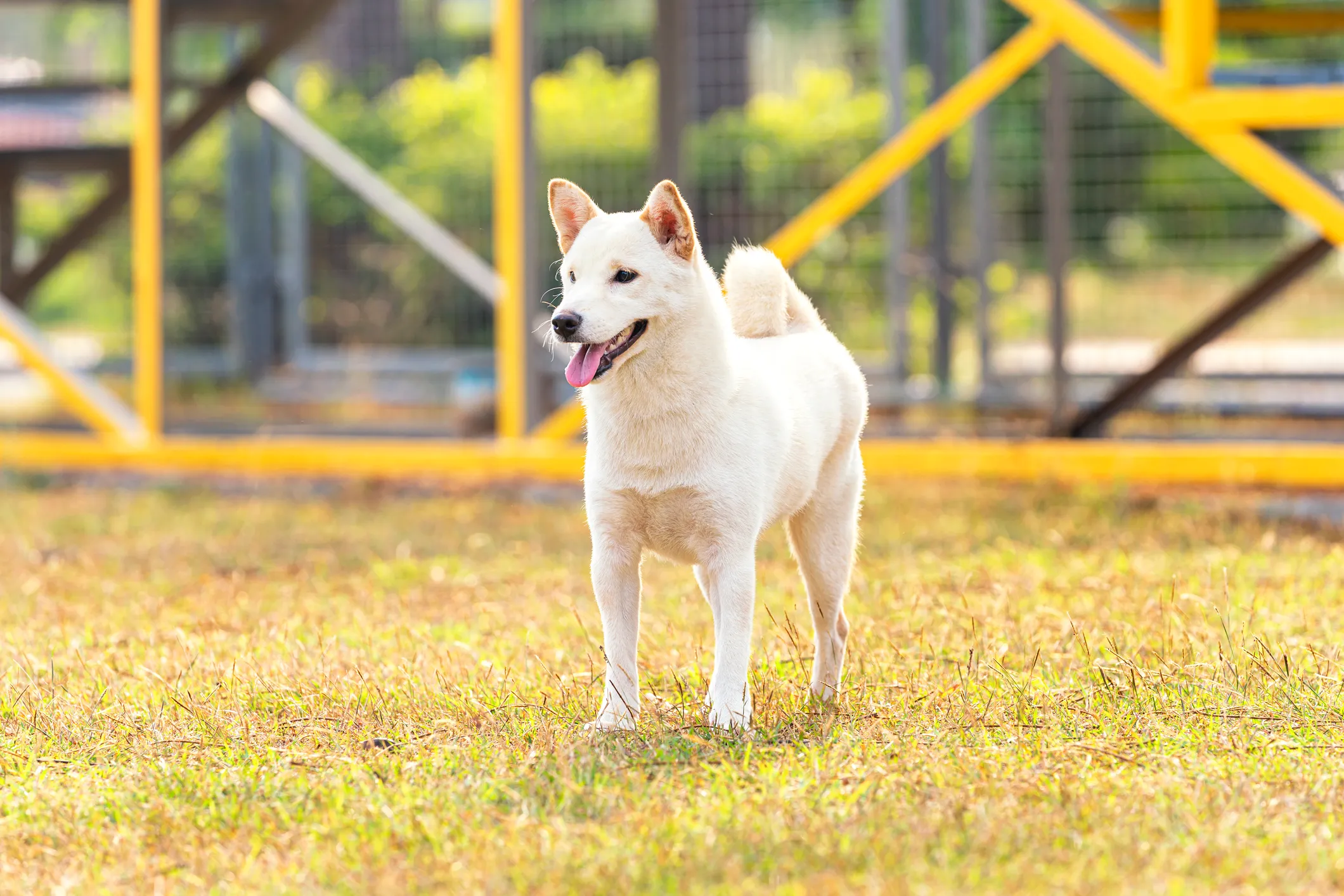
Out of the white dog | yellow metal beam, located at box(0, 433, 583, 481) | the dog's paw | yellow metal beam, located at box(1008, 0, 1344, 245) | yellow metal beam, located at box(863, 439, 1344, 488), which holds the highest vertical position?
yellow metal beam, located at box(1008, 0, 1344, 245)

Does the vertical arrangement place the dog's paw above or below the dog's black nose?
below

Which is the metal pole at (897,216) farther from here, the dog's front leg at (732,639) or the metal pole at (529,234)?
the dog's front leg at (732,639)

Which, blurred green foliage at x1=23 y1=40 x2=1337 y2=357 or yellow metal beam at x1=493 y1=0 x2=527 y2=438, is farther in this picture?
blurred green foliage at x1=23 y1=40 x2=1337 y2=357

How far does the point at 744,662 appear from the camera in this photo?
3.20m

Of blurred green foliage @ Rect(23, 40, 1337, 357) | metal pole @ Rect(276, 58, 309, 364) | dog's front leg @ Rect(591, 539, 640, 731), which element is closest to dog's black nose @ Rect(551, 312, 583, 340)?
dog's front leg @ Rect(591, 539, 640, 731)

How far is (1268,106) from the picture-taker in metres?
5.68

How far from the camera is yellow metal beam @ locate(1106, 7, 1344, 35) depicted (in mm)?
7395

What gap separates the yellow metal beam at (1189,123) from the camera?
5.64m

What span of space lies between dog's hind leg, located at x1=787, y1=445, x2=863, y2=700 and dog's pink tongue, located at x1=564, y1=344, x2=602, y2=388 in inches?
26.9

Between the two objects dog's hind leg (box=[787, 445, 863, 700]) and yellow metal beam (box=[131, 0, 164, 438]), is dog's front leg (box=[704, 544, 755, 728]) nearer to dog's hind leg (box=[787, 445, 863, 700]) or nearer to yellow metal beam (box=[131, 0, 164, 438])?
dog's hind leg (box=[787, 445, 863, 700])

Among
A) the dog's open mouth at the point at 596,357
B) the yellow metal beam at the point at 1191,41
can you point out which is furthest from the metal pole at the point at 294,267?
the dog's open mouth at the point at 596,357

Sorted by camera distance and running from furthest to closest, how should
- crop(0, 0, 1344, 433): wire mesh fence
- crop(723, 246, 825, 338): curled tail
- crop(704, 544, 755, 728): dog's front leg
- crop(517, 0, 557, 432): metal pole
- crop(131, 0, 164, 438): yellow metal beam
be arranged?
crop(0, 0, 1344, 433): wire mesh fence < crop(131, 0, 164, 438): yellow metal beam < crop(517, 0, 557, 432): metal pole < crop(723, 246, 825, 338): curled tail < crop(704, 544, 755, 728): dog's front leg

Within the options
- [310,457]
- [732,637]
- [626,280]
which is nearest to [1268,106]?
[626,280]

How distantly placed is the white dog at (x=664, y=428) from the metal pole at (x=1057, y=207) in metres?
3.91
